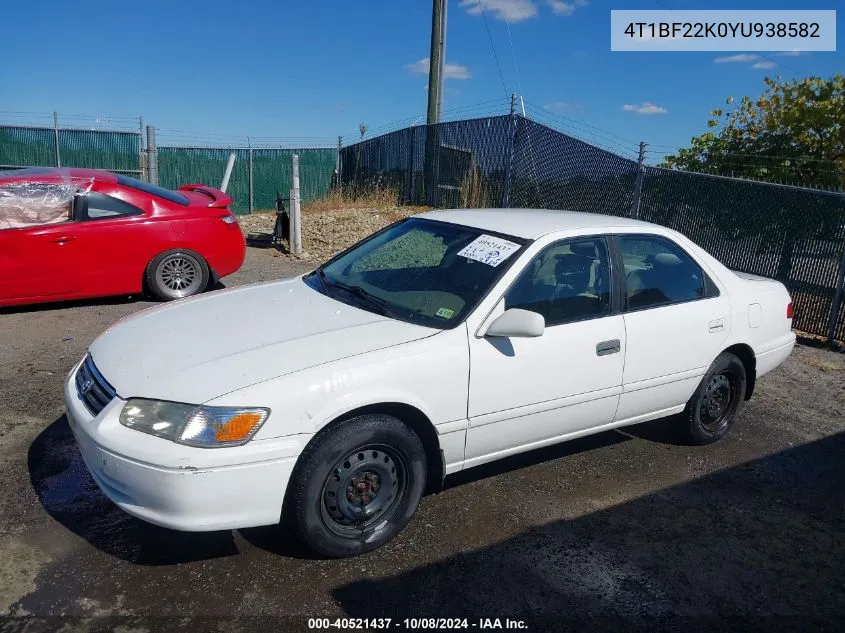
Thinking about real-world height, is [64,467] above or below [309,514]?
below

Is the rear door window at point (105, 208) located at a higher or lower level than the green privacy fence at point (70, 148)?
lower

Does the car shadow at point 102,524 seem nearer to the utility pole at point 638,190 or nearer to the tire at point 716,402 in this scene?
the tire at point 716,402

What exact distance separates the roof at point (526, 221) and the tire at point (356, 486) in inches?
56.7

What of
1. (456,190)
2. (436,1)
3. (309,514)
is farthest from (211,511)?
(436,1)

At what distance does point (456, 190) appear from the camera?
46.3 ft

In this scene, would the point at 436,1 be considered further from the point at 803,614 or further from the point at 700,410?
the point at 803,614

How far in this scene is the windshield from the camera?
147 inches

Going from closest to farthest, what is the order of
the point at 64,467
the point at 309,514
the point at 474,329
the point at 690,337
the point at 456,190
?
the point at 309,514 < the point at 474,329 < the point at 64,467 < the point at 690,337 < the point at 456,190

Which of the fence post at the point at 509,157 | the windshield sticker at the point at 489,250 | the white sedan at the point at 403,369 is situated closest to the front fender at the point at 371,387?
the white sedan at the point at 403,369

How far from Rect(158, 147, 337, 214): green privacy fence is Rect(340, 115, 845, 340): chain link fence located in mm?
4507

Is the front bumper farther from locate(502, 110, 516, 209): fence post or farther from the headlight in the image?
locate(502, 110, 516, 209): fence post

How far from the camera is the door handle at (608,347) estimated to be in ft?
13.0

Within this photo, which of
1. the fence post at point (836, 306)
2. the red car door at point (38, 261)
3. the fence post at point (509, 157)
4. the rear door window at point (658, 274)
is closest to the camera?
the rear door window at point (658, 274)

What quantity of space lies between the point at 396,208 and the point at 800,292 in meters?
8.52
